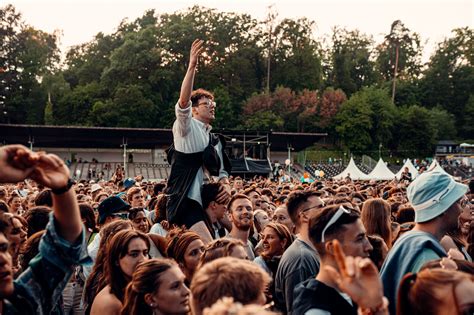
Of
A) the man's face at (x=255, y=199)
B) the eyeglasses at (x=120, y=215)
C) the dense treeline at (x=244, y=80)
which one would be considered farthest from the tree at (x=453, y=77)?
the eyeglasses at (x=120, y=215)

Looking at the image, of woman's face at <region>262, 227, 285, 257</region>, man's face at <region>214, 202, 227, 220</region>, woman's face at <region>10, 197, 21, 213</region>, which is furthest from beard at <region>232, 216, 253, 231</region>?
woman's face at <region>10, 197, 21, 213</region>

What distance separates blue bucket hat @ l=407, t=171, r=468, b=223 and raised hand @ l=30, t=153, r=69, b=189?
94.6 inches

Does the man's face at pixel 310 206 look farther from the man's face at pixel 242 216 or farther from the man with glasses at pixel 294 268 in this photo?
the man's face at pixel 242 216

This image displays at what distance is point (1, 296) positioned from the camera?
2.64 metres

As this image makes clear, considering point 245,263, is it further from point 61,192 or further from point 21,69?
point 21,69

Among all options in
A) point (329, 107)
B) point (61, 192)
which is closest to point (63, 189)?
point (61, 192)

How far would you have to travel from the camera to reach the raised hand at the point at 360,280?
2.40 m

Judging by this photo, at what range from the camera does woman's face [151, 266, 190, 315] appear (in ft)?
12.0

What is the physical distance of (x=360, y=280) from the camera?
2430 millimetres

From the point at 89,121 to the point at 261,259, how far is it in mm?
57798

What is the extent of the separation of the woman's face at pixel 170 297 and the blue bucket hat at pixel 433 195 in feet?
5.27

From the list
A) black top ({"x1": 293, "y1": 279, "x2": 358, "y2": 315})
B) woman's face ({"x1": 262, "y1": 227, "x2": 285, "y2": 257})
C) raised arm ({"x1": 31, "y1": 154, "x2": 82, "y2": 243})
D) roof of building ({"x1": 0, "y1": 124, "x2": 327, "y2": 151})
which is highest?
raised arm ({"x1": 31, "y1": 154, "x2": 82, "y2": 243})

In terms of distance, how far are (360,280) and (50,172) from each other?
1359mm

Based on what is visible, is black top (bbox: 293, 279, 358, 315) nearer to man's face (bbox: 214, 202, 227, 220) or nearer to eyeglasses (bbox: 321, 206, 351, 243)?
eyeglasses (bbox: 321, 206, 351, 243)
